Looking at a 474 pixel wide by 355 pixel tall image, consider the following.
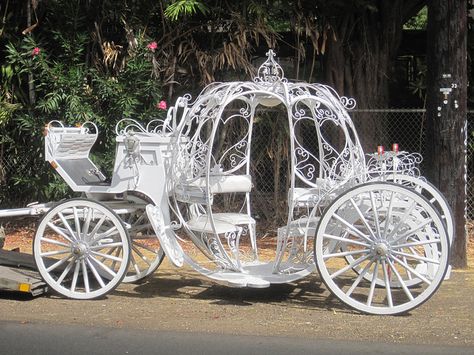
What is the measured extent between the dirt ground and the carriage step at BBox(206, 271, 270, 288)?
0.26 m

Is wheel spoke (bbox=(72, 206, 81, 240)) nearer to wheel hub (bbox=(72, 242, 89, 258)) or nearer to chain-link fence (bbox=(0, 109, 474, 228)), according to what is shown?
wheel hub (bbox=(72, 242, 89, 258))

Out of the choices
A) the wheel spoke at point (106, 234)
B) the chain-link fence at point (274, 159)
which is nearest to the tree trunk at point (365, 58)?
the chain-link fence at point (274, 159)

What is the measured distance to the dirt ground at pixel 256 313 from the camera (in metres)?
6.18

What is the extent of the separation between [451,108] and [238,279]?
142 inches

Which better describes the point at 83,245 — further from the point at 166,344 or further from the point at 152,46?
the point at 152,46

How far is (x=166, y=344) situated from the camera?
5816mm

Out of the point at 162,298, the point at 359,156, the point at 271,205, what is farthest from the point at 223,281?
the point at 271,205

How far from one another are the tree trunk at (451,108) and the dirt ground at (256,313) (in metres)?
1.07

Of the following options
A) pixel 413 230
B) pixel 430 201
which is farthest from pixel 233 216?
pixel 430 201

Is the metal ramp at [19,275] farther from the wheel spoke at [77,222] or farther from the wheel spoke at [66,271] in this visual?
the wheel spoke at [77,222]

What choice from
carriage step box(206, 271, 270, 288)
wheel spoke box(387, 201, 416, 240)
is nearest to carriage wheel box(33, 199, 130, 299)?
carriage step box(206, 271, 270, 288)

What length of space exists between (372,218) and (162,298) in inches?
92.2

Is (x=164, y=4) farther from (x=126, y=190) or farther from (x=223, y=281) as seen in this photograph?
(x=223, y=281)

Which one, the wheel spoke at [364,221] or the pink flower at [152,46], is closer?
the wheel spoke at [364,221]
